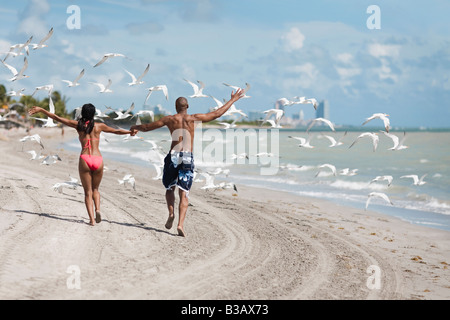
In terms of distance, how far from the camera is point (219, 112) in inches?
301

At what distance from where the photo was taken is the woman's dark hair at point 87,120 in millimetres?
7707

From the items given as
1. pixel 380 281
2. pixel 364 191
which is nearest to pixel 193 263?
pixel 380 281

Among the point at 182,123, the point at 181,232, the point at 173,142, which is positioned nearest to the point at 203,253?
the point at 181,232

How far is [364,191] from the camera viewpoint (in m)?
19.0

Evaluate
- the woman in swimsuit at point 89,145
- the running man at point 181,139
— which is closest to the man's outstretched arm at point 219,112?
the running man at point 181,139

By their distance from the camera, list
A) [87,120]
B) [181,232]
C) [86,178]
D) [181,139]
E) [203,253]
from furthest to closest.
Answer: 1. [181,232]
2. [86,178]
3. [87,120]
4. [181,139]
5. [203,253]

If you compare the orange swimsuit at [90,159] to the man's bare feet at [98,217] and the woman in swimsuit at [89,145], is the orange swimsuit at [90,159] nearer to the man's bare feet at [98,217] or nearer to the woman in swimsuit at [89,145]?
the woman in swimsuit at [89,145]

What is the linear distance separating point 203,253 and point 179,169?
4.27 feet

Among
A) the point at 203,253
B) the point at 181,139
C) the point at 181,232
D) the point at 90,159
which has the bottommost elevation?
the point at 203,253

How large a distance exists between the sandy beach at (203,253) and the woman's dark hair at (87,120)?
5.17 feet

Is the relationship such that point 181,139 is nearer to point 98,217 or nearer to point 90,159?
point 90,159

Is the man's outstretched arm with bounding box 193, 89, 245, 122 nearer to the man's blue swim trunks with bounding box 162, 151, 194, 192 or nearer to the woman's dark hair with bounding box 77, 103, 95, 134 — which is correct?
the man's blue swim trunks with bounding box 162, 151, 194, 192
